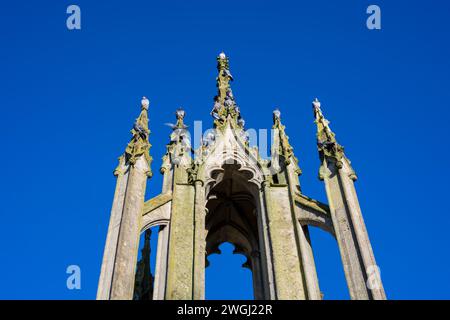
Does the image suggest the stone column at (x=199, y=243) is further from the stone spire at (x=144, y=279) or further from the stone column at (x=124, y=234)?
the stone spire at (x=144, y=279)

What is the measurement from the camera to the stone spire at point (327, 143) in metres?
21.4

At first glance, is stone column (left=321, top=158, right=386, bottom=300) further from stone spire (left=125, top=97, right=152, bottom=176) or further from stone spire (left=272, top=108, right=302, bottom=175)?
stone spire (left=125, top=97, right=152, bottom=176)

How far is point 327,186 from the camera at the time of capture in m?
20.6

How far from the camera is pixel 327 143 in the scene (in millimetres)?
21859

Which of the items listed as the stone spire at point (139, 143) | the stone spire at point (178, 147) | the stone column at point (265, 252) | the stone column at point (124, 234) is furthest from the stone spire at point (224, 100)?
the stone column at point (124, 234)

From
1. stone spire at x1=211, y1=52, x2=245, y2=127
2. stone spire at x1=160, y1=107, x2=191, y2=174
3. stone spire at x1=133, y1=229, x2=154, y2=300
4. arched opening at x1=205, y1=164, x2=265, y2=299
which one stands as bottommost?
stone spire at x1=133, y1=229, x2=154, y2=300

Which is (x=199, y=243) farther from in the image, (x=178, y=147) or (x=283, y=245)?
(x=178, y=147)

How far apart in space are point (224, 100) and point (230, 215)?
5673mm

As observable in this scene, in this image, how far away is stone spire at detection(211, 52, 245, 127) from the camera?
2613 cm

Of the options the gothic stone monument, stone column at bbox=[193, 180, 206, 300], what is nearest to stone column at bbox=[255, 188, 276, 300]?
the gothic stone monument

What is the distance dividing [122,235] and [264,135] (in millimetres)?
9497

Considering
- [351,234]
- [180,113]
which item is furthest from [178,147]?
[351,234]

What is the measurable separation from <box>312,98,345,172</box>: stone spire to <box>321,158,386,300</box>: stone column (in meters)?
0.19
